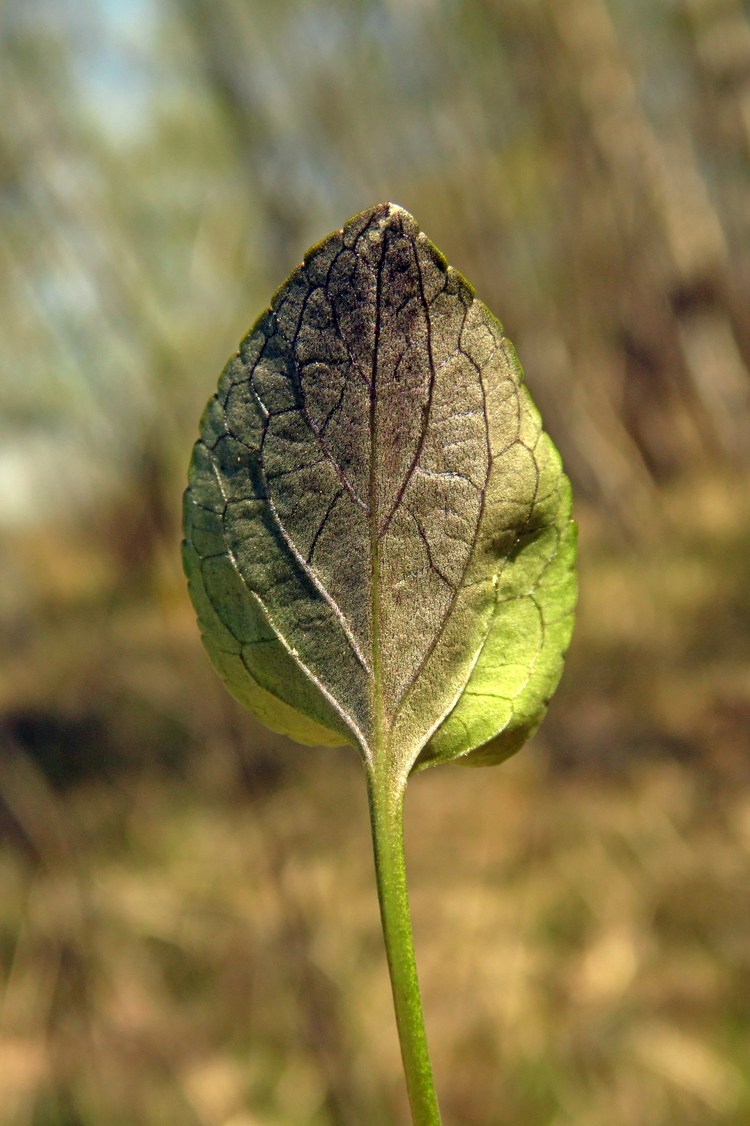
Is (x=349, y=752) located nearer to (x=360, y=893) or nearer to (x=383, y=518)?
(x=360, y=893)

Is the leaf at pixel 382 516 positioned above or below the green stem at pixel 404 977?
above

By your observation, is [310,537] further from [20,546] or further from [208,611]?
[20,546]

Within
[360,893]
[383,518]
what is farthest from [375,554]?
[360,893]

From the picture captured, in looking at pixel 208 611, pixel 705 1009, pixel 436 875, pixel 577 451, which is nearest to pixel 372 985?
pixel 436 875

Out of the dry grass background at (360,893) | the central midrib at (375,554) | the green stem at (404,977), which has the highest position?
the central midrib at (375,554)

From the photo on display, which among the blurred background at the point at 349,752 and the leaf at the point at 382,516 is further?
the blurred background at the point at 349,752

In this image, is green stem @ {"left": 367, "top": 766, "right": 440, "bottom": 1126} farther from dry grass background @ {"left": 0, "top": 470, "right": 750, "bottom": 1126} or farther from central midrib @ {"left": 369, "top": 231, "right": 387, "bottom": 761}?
dry grass background @ {"left": 0, "top": 470, "right": 750, "bottom": 1126}

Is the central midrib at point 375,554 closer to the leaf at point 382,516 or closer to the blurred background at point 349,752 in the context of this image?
the leaf at point 382,516

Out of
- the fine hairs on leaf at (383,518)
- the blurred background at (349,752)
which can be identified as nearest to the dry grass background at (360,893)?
the blurred background at (349,752)
